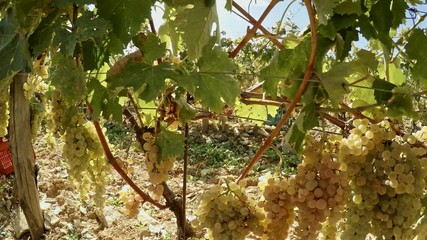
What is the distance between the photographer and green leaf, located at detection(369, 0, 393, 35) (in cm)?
121

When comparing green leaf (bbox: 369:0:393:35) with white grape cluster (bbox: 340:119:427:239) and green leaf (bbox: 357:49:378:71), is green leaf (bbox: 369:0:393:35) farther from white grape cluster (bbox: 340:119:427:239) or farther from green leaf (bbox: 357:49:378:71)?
white grape cluster (bbox: 340:119:427:239)

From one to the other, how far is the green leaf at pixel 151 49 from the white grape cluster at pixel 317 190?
0.43m

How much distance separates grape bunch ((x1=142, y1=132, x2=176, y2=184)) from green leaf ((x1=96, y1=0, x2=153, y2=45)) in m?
0.47

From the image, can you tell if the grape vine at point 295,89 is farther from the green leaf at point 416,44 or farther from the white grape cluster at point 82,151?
the white grape cluster at point 82,151

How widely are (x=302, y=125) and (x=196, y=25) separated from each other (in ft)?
1.07

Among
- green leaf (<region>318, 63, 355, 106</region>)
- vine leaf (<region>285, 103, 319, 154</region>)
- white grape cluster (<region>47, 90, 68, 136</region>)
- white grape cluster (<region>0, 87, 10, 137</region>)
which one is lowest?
vine leaf (<region>285, 103, 319, 154</region>)

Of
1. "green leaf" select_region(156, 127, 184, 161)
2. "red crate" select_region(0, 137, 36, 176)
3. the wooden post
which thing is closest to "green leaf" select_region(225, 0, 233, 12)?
"green leaf" select_region(156, 127, 184, 161)

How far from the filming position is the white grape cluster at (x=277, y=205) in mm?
1155

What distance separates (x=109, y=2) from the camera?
1.07m

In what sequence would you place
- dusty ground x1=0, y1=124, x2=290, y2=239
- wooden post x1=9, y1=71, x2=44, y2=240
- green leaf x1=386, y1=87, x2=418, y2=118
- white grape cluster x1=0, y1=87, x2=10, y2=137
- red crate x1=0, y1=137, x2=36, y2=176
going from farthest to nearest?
red crate x1=0, y1=137, x2=36, y2=176
dusty ground x1=0, y1=124, x2=290, y2=239
wooden post x1=9, y1=71, x2=44, y2=240
white grape cluster x1=0, y1=87, x2=10, y2=137
green leaf x1=386, y1=87, x2=418, y2=118

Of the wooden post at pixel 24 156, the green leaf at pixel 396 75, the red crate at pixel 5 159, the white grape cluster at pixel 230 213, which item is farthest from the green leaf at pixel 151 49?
the red crate at pixel 5 159

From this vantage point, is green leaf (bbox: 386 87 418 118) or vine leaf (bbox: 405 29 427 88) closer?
green leaf (bbox: 386 87 418 118)

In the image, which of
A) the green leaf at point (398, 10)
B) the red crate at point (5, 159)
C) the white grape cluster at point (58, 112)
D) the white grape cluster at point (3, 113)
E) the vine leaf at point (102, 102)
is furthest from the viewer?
the red crate at point (5, 159)

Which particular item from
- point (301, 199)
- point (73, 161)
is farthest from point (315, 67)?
point (73, 161)
